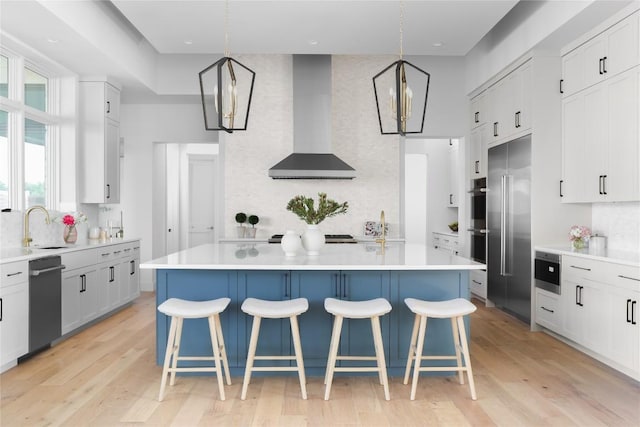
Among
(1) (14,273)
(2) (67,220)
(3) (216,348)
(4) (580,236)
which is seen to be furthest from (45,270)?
(4) (580,236)

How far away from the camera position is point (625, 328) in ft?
11.8

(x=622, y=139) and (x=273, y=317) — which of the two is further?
(x=622, y=139)

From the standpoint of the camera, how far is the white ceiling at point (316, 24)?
15.0 ft

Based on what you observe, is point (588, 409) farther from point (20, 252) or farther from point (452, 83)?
point (452, 83)

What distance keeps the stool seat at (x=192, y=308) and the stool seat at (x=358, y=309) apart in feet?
2.32

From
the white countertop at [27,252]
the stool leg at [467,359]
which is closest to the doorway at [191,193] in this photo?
the white countertop at [27,252]

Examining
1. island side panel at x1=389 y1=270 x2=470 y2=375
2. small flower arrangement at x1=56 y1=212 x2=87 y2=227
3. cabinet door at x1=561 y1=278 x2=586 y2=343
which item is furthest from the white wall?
cabinet door at x1=561 y1=278 x2=586 y2=343

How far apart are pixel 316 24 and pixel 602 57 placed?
266 centimetres

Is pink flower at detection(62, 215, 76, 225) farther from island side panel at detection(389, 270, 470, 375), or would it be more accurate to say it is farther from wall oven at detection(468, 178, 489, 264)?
wall oven at detection(468, 178, 489, 264)

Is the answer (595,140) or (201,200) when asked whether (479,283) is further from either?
(201,200)

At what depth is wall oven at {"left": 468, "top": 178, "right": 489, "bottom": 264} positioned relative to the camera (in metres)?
6.22

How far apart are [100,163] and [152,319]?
1996mm

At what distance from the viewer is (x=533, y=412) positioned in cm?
300

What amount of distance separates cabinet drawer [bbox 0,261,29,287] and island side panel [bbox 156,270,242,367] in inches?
46.2
